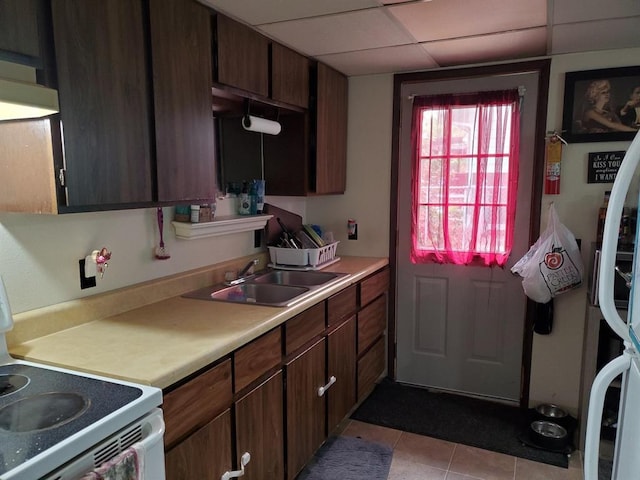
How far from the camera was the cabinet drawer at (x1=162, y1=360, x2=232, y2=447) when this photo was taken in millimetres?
1362

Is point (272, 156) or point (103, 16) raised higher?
point (103, 16)

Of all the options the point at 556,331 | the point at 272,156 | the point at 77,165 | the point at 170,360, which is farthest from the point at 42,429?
the point at 556,331

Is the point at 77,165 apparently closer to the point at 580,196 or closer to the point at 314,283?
the point at 314,283

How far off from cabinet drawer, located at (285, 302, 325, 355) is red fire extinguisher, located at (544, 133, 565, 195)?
60.4 inches

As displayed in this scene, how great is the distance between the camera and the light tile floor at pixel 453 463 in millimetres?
2316

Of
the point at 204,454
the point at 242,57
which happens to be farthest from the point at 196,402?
the point at 242,57

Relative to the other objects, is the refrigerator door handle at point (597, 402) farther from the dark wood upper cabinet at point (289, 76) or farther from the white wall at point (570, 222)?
the dark wood upper cabinet at point (289, 76)

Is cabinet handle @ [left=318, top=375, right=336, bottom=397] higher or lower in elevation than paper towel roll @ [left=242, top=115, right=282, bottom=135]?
lower

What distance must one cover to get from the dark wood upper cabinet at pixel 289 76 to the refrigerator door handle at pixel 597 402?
1824 mm

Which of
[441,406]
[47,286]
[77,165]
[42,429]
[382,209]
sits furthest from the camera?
[382,209]

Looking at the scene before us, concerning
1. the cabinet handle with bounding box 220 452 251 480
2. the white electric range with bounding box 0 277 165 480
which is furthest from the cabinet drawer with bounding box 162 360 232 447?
the cabinet handle with bounding box 220 452 251 480

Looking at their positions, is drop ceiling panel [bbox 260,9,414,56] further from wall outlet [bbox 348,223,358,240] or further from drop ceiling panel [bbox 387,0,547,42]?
wall outlet [bbox 348,223,358,240]

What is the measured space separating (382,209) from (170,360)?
2090 millimetres

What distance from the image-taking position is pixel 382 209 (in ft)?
10.5
